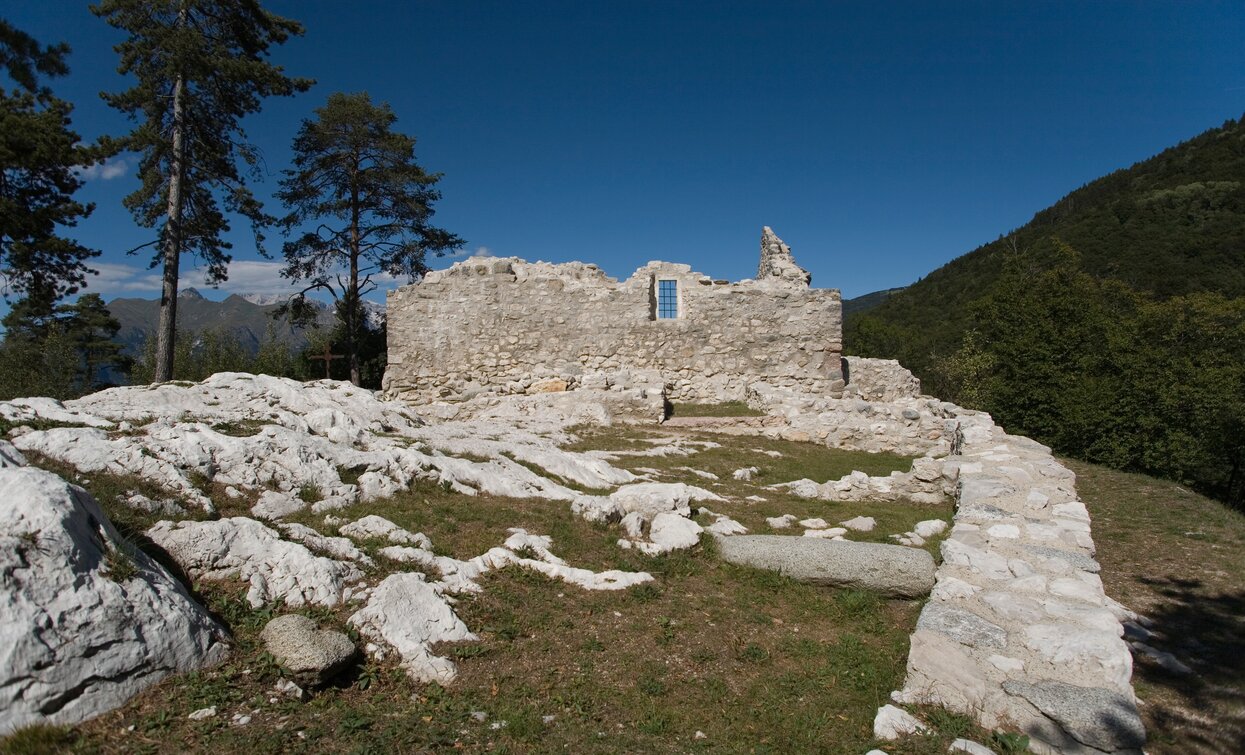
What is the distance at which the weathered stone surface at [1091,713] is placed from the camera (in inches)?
137

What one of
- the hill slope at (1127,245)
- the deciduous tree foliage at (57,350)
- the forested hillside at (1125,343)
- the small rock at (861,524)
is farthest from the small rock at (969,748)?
the hill slope at (1127,245)

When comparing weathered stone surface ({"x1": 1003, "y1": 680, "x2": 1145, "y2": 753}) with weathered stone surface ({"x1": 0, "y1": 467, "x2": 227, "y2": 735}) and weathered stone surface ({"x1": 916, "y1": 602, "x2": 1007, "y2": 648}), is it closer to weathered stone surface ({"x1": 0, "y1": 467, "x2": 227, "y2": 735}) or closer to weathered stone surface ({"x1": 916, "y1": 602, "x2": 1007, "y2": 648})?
weathered stone surface ({"x1": 916, "y1": 602, "x2": 1007, "y2": 648})

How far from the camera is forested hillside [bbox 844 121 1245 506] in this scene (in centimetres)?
1986

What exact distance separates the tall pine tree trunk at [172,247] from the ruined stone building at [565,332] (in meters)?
5.78

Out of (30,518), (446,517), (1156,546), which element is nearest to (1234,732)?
(1156,546)

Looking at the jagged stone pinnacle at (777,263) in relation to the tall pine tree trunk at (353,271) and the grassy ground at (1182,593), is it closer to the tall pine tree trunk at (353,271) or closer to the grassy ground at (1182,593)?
the grassy ground at (1182,593)

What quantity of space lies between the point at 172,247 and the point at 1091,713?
20.2 meters

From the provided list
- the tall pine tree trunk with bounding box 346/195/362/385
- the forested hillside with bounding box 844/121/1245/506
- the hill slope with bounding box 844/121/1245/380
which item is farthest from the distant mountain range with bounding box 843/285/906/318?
the tall pine tree trunk with bounding box 346/195/362/385

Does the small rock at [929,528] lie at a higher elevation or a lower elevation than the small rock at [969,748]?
higher

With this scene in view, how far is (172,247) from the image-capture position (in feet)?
53.3

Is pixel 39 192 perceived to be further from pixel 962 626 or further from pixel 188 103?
pixel 962 626

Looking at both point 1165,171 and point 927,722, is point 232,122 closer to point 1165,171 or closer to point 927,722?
A: point 927,722

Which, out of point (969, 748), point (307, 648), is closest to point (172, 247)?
point (307, 648)

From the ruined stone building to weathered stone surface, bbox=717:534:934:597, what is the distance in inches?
535
